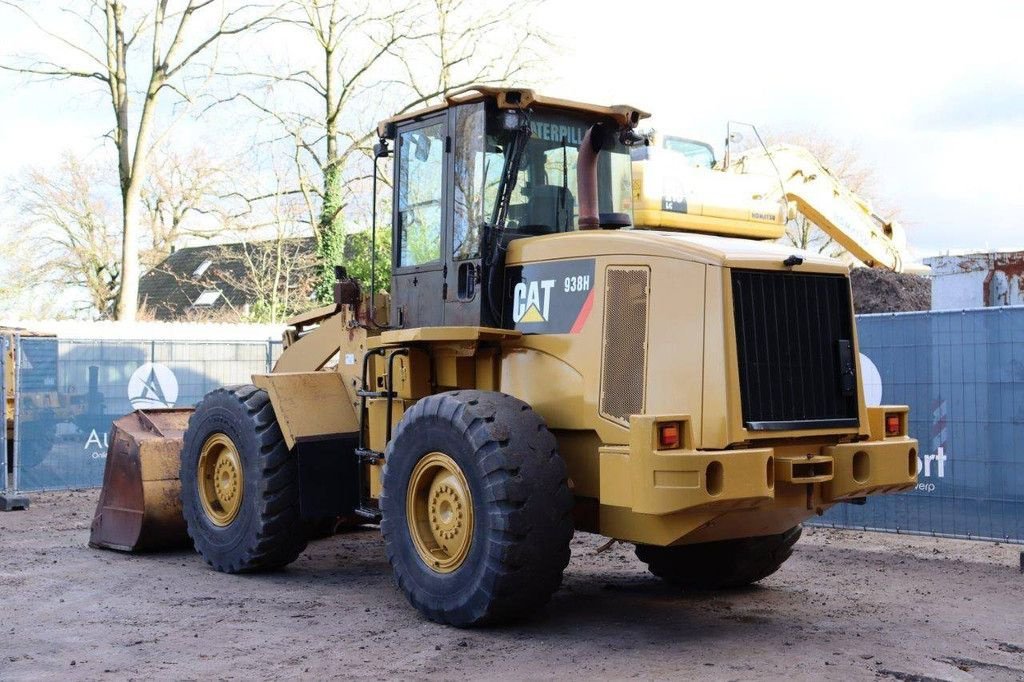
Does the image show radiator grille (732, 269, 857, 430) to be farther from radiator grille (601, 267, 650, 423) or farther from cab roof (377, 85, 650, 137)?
cab roof (377, 85, 650, 137)

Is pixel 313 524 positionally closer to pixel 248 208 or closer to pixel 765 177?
pixel 765 177

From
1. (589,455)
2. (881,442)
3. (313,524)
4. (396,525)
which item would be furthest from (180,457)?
(881,442)

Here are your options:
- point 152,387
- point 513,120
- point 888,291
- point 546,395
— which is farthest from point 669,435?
point 888,291

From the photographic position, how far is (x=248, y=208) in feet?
114

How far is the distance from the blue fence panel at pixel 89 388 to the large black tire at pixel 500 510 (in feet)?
28.4

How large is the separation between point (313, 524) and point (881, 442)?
4.30 m

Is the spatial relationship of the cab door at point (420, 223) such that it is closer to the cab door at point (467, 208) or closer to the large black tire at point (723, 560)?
the cab door at point (467, 208)

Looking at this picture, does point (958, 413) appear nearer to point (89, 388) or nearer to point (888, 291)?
point (89, 388)

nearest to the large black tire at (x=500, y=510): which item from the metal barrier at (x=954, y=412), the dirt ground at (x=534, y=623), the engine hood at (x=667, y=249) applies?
the dirt ground at (x=534, y=623)

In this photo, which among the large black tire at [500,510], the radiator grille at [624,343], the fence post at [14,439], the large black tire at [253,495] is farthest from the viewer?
the fence post at [14,439]

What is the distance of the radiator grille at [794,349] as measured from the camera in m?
6.74

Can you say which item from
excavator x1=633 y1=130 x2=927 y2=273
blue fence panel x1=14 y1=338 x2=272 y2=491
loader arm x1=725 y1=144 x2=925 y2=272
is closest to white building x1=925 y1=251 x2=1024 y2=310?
loader arm x1=725 y1=144 x2=925 y2=272

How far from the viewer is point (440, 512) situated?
7.26 metres

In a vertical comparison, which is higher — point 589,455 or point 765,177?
point 765,177
